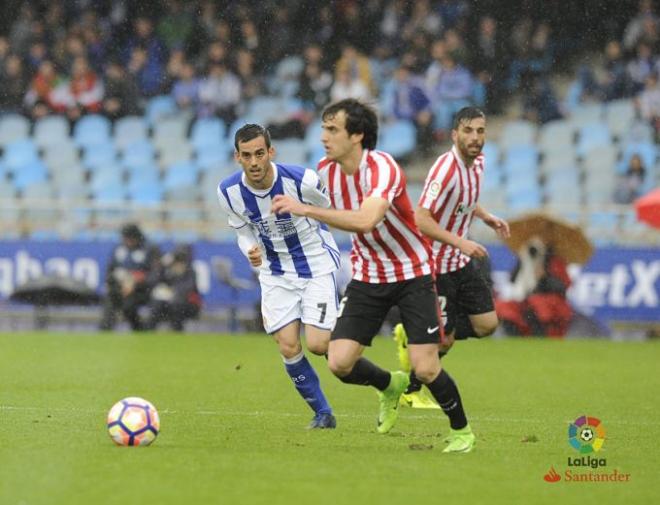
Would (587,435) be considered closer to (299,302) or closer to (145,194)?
(299,302)

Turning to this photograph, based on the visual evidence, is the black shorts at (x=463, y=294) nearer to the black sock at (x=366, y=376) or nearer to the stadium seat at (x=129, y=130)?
the black sock at (x=366, y=376)

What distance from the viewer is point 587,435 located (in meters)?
8.72

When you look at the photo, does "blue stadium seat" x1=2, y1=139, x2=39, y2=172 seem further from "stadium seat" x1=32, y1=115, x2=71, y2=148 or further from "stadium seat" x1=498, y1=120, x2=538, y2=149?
"stadium seat" x1=498, y1=120, x2=538, y2=149

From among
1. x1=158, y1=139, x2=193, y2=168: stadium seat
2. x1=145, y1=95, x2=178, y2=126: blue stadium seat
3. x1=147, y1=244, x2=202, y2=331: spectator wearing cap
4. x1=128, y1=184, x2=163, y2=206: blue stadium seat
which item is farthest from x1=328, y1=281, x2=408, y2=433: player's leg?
x1=145, y1=95, x2=178, y2=126: blue stadium seat

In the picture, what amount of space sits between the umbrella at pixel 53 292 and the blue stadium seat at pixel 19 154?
486 centimetres

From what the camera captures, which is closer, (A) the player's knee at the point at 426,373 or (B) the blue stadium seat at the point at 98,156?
(A) the player's knee at the point at 426,373

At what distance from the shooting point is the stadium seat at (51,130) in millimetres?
24188

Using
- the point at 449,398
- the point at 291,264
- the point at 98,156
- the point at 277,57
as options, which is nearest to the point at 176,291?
the point at 98,156

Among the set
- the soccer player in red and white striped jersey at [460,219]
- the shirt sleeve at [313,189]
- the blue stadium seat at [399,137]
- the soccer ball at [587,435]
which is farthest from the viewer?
the blue stadium seat at [399,137]

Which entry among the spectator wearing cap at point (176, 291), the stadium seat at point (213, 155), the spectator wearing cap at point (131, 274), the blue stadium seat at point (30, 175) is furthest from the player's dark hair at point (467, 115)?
the blue stadium seat at point (30, 175)

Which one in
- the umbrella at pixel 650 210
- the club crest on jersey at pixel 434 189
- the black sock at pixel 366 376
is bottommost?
the black sock at pixel 366 376

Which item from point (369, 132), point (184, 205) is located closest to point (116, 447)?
point (369, 132)

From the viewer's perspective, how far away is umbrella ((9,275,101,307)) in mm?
19188

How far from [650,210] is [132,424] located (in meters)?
11.2
